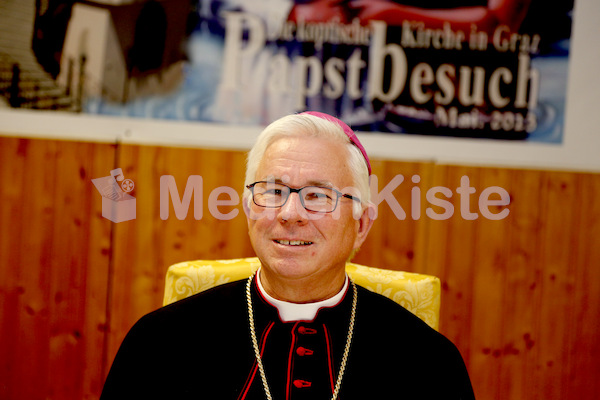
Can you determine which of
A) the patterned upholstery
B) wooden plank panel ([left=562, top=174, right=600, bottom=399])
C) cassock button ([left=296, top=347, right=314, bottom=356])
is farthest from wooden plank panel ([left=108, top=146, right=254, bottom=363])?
wooden plank panel ([left=562, top=174, right=600, bottom=399])

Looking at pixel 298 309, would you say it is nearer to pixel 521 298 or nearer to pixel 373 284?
pixel 373 284

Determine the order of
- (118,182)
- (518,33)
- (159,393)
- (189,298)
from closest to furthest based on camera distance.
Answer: (159,393)
(189,298)
(118,182)
(518,33)

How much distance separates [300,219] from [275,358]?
15.6 inches

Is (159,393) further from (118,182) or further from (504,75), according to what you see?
(504,75)

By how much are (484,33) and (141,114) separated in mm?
2010

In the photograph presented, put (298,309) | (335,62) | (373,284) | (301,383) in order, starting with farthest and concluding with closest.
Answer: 1. (335,62)
2. (373,284)
3. (298,309)
4. (301,383)

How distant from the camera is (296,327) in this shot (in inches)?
52.4

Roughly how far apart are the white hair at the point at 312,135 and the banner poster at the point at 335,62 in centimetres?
135

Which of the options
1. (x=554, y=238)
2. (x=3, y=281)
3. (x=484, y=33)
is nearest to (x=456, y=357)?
(x=554, y=238)

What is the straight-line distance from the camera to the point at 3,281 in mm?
2387

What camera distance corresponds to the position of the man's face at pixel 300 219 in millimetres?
1286

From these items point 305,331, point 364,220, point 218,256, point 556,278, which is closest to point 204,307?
point 305,331

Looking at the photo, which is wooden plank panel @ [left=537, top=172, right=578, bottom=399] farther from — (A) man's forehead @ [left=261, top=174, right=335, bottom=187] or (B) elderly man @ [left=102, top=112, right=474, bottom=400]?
(A) man's forehead @ [left=261, top=174, right=335, bottom=187]

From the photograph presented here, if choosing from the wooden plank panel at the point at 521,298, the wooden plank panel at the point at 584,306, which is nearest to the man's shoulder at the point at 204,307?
the wooden plank panel at the point at 521,298
